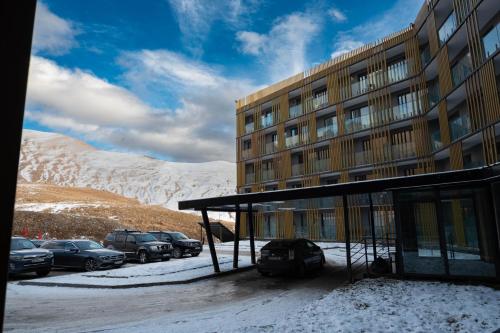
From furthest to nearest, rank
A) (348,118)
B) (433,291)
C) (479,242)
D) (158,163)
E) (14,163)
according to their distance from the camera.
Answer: (158,163) → (348,118) → (479,242) → (433,291) → (14,163)

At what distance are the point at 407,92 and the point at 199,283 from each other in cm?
2324

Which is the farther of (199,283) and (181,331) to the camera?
(199,283)

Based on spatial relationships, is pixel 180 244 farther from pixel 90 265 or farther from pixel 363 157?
pixel 363 157

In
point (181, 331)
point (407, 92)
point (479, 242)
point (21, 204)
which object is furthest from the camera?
point (21, 204)

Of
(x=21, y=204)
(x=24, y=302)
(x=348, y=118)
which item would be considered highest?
(x=348, y=118)

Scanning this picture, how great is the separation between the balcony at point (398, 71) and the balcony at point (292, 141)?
34.9 feet

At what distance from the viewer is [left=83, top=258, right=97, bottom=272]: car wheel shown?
16609 millimetres

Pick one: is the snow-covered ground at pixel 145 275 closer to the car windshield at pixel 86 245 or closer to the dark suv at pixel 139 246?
the car windshield at pixel 86 245

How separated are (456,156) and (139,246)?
19053 mm

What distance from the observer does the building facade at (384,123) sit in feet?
58.5

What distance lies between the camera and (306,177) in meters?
34.1

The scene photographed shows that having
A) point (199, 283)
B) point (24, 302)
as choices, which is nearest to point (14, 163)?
point (24, 302)

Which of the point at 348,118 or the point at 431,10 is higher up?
the point at 431,10

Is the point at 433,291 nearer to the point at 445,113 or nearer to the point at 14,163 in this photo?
the point at 14,163
